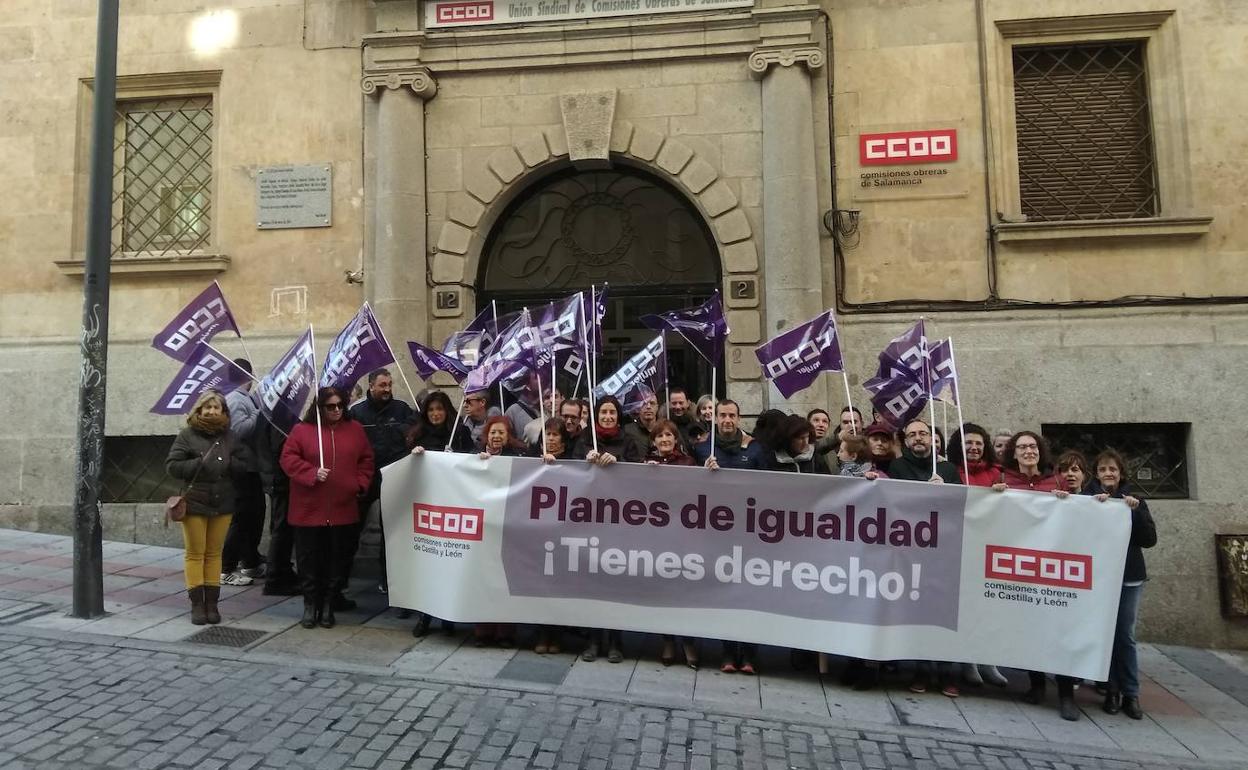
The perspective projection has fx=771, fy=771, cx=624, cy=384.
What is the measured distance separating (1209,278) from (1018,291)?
1.74 meters

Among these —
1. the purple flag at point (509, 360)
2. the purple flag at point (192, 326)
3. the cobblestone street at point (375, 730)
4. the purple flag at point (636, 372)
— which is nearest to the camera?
the cobblestone street at point (375, 730)

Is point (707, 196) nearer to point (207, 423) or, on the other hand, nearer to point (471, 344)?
point (471, 344)

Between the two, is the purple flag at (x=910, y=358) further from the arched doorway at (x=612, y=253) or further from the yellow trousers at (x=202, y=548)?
the yellow trousers at (x=202, y=548)

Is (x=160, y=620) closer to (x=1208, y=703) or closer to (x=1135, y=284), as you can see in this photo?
(x=1208, y=703)

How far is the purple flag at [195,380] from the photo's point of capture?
19.7ft

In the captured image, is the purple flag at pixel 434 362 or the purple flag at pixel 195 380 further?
the purple flag at pixel 434 362

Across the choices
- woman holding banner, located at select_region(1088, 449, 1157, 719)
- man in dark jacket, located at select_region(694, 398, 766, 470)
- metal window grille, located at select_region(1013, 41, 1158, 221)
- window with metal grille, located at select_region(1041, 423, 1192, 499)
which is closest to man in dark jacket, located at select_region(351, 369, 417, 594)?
man in dark jacket, located at select_region(694, 398, 766, 470)

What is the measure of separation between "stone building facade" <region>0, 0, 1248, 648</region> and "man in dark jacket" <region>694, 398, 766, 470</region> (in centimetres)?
212

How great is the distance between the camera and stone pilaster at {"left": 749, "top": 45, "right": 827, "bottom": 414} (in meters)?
7.87

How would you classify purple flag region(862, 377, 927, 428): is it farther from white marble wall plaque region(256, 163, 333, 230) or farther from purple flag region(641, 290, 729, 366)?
white marble wall plaque region(256, 163, 333, 230)

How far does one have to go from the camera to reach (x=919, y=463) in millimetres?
5543

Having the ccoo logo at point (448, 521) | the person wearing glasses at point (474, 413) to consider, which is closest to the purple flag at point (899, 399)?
the person wearing glasses at point (474, 413)

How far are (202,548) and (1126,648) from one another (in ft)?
21.3

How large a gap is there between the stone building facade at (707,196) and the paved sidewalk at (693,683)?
2.25 metres
